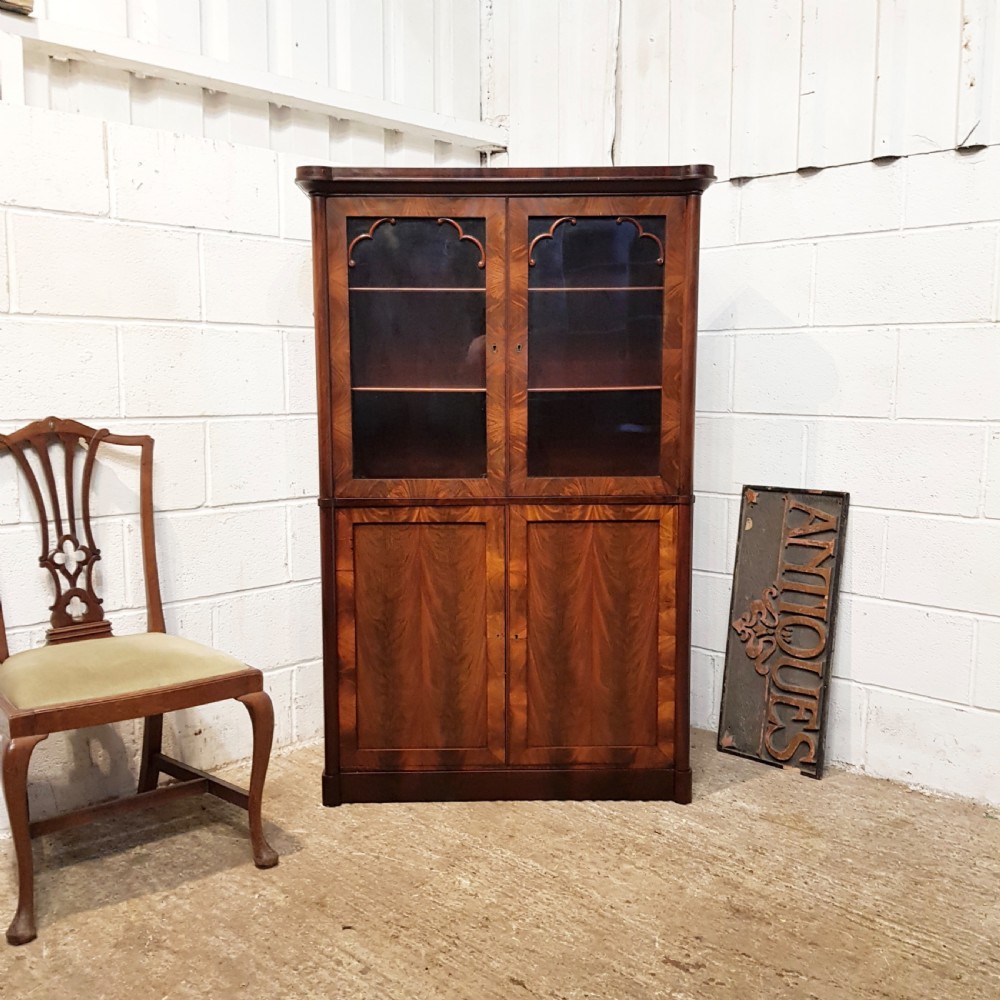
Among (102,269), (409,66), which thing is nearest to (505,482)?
(102,269)

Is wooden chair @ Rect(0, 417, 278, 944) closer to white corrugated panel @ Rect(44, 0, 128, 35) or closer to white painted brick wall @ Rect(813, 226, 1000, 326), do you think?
white corrugated panel @ Rect(44, 0, 128, 35)

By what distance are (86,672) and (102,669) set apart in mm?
35

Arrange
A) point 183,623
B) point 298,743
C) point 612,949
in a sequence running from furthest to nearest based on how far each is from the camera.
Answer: point 298,743, point 183,623, point 612,949

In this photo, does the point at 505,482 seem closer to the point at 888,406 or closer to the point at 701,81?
the point at 888,406

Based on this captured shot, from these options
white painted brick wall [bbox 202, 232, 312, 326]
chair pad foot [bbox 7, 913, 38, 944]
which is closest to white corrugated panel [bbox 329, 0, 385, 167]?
white painted brick wall [bbox 202, 232, 312, 326]

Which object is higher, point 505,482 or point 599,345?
point 599,345

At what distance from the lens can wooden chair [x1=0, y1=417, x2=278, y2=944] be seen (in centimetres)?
206

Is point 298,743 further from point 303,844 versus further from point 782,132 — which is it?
point 782,132

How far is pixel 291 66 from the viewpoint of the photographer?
9.82 feet

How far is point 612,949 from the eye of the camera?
2018 millimetres

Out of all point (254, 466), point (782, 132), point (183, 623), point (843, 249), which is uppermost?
point (782, 132)

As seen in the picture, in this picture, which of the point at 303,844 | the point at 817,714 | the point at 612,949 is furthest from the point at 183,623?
the point at 817,714

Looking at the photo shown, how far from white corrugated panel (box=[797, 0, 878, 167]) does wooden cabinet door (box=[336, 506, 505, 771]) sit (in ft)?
4.62

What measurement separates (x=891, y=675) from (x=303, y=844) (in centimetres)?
169
